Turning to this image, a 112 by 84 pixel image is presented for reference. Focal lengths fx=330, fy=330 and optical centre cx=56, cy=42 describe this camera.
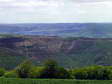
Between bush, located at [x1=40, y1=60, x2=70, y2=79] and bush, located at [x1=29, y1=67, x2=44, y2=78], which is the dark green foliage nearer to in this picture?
bush, located at [x1=40, y1=60, x2=70, y2=79]

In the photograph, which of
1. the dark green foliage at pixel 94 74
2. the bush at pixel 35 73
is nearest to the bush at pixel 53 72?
the bush at pixel 35 73

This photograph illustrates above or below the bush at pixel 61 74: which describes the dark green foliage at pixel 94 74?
below

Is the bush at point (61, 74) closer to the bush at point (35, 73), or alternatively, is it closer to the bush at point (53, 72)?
the bush at point (53, 72)

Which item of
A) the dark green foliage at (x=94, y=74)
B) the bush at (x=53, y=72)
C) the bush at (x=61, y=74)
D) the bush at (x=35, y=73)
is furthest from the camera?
the dark green foliage at (x=94, y=74)

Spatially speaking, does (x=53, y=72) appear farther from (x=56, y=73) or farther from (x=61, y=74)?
(x=61, y=74)

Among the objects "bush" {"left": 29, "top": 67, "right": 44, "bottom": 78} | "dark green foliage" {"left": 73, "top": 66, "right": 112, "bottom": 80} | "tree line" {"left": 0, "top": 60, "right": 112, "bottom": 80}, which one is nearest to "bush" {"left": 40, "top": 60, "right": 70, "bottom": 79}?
"tree line" {"left": 0, "top": 60, "right": 112, "bottom": 80}

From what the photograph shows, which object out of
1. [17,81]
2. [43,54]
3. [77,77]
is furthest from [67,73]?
[43,54]

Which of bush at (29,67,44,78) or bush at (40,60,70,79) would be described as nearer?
bush at (40,60,70,79)

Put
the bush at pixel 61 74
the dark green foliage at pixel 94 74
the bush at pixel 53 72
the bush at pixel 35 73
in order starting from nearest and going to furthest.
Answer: the bush at pixel 61 74
the bush at pixel 53 72
the bush at pixel 35 73
the dark green foliage at pixel 94 74

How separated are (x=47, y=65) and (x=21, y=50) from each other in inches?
5168

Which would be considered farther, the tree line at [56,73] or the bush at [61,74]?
the tree line at [56,73]

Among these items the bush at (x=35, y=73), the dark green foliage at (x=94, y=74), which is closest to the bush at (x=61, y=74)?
the dark green foliage at (x=94, y=74)

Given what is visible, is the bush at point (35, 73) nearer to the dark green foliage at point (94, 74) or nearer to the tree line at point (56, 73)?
the tree line at point (56, 73)

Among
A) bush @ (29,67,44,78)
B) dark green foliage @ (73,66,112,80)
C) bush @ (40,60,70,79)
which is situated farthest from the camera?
dark green foliage @ (73,66,112,80)
